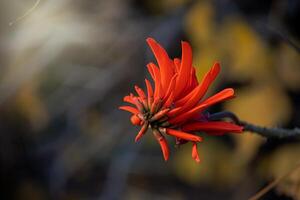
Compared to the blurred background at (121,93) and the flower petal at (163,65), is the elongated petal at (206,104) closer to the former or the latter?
the flower petal at (163,65)

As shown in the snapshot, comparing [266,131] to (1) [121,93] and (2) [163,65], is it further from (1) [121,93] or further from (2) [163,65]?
(1) [121,93]

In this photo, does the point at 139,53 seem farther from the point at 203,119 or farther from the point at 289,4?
the point at 203,119

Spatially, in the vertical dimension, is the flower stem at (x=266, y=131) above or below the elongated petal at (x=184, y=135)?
below

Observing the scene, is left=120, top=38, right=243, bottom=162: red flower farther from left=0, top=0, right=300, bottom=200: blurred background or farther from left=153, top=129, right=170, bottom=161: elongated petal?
left=0, top=0, right=300, bottom=200: blurred background

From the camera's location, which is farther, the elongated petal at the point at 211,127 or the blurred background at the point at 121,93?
the blurred background at the point at 121,93

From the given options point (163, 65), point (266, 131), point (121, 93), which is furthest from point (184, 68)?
point (121, 93)

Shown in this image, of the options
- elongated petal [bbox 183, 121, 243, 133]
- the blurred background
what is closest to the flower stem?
elongated petal [bbox 183, 121, 243, 133]

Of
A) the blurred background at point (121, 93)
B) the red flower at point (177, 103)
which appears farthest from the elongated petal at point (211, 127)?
the blurred background at point (121, 93)
